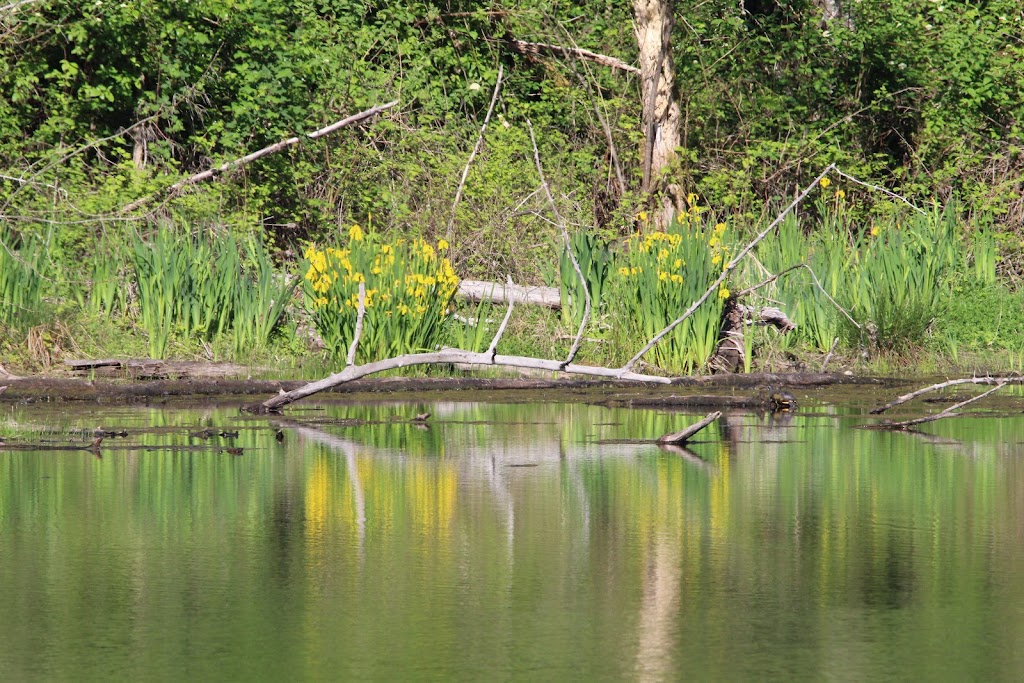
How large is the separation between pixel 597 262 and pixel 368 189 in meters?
5.88

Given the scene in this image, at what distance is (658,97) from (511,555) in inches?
619

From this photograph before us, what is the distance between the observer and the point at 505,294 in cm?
1775

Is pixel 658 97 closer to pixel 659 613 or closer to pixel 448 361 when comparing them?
pixel 448 361

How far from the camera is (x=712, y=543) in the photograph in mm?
7895

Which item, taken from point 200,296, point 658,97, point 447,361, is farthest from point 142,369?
point 658,97

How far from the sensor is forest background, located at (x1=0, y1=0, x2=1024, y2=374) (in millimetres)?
19297

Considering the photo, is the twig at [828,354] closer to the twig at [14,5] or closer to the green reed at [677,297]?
the green reed at [677,297]

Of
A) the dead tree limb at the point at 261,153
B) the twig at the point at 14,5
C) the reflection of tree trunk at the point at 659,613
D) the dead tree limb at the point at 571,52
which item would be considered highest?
the dead tree limb at the point at 571,52

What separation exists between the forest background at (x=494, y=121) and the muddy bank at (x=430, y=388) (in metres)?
2.32

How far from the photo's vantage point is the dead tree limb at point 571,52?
2316cm

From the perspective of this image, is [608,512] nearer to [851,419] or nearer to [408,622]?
[408,622]

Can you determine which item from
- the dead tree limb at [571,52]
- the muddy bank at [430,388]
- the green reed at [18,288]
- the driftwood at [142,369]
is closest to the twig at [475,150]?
the dead tree limb at [571,52]

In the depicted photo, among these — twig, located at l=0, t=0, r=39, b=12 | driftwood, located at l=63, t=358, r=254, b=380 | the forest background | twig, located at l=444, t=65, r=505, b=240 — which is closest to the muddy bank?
driftwood, located at l=63, t=358, r=254, b=380

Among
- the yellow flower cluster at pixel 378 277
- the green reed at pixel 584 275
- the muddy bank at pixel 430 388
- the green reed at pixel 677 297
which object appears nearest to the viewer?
the muddy bank at pixel 430 388
